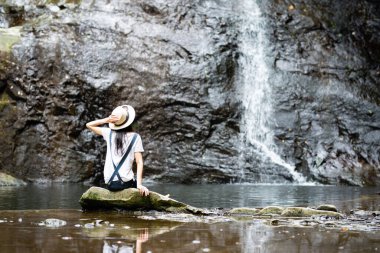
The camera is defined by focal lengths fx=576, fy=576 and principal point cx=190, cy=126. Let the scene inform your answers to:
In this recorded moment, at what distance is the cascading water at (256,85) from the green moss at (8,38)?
6472 mm

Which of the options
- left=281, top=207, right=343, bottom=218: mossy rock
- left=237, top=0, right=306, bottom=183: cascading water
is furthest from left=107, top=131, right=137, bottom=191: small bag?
left=237, top=0, right=306, bottom=183: cascading water

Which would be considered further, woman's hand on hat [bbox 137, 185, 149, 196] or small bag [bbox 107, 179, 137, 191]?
small bag [bbox 107, 179, 137, 191]

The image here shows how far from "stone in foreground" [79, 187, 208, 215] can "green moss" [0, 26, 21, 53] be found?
9.87 metres

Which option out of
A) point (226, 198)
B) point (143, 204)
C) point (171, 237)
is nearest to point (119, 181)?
point (143, 204)

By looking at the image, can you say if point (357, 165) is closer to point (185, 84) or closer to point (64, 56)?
point (185, 84)

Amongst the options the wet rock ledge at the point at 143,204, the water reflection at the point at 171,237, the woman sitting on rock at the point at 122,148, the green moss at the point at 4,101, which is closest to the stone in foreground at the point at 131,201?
the wet rock ledge at the point at 143,204

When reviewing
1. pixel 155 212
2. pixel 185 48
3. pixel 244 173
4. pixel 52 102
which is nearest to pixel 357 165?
pixel 244 173

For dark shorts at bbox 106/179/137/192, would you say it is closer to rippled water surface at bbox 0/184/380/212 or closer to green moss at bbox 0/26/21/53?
rippled water surface at bbox 0/184/380/212

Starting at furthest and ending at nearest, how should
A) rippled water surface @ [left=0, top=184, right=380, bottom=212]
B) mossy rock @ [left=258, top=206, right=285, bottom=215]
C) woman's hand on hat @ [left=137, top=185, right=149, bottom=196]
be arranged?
1. rippled water surface @ [left=0, top=184, right=380, bottom=212]
2. mossy rock @ [left=258, top=206, right=285, bottom=215]
3. woman's hand on hat @ [left=137, top=185, right=149, bottom=196]

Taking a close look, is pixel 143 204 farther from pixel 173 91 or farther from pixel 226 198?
pixel 173 91

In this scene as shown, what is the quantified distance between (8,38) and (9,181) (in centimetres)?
420

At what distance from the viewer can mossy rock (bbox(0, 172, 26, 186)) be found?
1424cm

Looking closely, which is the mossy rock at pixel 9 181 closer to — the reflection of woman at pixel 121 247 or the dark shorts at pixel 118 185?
the dark shorts at pixel 118 185

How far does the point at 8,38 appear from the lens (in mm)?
16047
